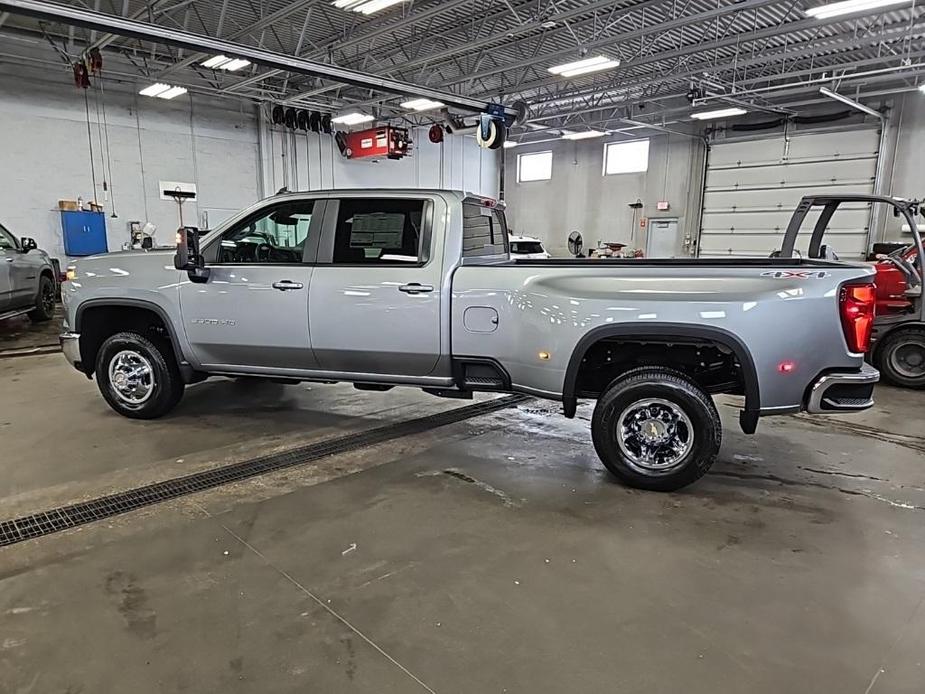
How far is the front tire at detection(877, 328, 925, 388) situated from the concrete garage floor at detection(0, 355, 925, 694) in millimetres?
2454

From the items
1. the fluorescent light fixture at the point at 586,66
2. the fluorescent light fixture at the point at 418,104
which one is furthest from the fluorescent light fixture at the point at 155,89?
the fluorescent light fixture at the point at 586,66

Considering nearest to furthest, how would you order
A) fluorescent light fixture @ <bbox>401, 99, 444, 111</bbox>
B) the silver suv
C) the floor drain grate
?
1. the floor drain grate
2. the silver suv
3. fluorescent light fixture @ <bbox>401, 99, 444, 111</bbox>

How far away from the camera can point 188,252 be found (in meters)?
4.36

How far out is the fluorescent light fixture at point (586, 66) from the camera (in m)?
10.2

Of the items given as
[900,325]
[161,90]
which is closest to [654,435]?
[900,325]

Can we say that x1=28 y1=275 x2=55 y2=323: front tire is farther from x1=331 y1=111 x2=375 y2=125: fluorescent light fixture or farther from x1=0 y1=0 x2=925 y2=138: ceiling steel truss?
x1=331 y1=111 x2=375 y2=125: fluorescent light fixture

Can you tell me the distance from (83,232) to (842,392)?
47.4 feet

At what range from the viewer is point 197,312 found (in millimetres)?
4590

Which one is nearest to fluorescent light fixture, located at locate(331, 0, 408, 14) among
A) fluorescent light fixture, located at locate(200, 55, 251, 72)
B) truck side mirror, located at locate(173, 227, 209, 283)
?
fluorescent light fixture, located at locate(200, 55, 251, 72)

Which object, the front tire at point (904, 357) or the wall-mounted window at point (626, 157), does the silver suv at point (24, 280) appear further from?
the wall-mounted window at point (626, 157)

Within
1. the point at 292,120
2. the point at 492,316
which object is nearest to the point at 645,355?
the point at 492,316

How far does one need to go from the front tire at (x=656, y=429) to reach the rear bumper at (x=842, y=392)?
52cm

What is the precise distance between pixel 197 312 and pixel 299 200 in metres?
1.14

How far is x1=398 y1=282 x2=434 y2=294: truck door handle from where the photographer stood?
4.05 meters
